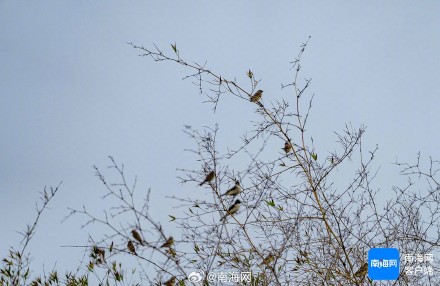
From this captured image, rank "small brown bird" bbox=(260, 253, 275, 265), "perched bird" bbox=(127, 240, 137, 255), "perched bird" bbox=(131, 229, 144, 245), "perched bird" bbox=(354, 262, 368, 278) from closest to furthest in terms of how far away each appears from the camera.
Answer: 1. "perched bird" bbox=(131, 229, 144, 245)
2. "perched bird" bbox=(127, 240, 137, 255)
3. "small brown bird" bbox=(260, 253, 275, 265)
4. "perched bird" bbox=(354, 262, 368, 278)

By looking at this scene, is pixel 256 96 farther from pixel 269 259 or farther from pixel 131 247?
pixel 131 247

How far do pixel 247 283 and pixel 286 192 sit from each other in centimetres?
93

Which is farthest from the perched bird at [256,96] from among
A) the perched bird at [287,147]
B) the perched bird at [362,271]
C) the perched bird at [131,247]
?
the perched bird at [131,247]

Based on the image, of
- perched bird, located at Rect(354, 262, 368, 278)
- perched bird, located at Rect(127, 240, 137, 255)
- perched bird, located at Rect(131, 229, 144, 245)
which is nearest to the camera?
perched bird, located at Rect(131, 229, 144, 245)

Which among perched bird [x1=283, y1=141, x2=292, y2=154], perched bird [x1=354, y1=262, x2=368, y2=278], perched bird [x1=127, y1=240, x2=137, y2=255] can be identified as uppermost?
perched bird [x1=283, y1=141, x2=292, y2=154]

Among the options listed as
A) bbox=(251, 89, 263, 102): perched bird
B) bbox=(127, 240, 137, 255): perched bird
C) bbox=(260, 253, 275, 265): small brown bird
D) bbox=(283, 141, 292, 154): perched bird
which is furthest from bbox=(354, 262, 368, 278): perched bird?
bbox=(127, 240, 137, 255): perched bird

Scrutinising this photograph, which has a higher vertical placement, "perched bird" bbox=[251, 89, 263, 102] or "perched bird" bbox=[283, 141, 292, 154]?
"perched bird" bbox=[251, 89, 263, 102]

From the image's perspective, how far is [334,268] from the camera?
200 inches

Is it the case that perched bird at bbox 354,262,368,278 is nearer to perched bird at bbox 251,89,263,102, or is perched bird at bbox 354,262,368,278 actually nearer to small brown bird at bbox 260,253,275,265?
small brown bird at bbox 260,253,275,265

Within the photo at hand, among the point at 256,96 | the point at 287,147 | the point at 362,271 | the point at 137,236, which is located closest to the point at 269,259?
the point at 362,271

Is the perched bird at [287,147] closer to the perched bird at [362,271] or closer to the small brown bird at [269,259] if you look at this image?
the small brown bird at [269,259]

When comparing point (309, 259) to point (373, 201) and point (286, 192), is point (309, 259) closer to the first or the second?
point (286, 192)

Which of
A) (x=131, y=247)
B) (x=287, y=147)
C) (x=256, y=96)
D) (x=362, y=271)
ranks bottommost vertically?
(x=131, y=247)

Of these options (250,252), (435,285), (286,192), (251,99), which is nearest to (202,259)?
(250,252)
